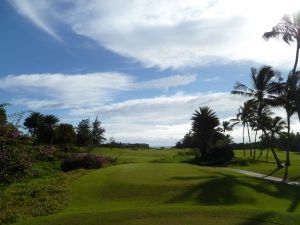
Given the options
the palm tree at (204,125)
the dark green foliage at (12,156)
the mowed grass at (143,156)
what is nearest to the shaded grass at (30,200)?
the dark green foliage at (12,156)

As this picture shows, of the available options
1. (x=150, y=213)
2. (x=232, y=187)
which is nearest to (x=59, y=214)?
(x=150, y=213)

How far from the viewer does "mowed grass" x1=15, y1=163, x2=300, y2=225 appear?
15.3m

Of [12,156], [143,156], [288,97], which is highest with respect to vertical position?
[288,97]

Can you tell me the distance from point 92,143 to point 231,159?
138 ft

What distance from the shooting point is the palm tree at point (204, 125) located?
232ft

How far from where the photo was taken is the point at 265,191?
24625mm

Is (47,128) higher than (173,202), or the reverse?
(47,128)

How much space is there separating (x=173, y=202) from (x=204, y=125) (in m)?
52.7

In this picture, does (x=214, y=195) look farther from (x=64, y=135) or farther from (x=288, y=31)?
(x=64, y=135)

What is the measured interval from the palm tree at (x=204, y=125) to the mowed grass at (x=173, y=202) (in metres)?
42.0

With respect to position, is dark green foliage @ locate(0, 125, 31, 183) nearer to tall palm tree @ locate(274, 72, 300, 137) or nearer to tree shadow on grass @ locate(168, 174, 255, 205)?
tree shadow on grass @ locate(168, 174, 255, 205)

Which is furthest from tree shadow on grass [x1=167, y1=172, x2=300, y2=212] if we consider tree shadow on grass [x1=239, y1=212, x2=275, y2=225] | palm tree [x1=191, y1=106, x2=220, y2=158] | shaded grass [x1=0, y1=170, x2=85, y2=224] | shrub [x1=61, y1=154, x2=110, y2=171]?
palm tree [x1=191, y1=106, x2=220, y2=158]

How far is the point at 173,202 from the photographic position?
19.8m

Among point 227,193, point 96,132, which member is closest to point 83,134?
point 96,132
